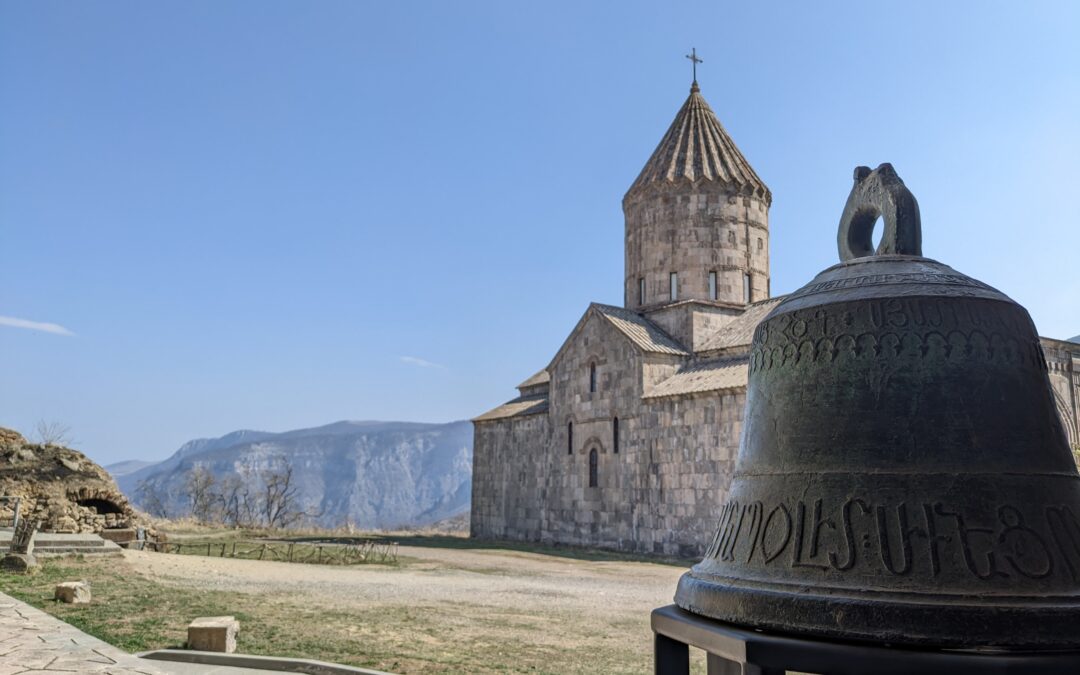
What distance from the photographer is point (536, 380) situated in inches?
1113

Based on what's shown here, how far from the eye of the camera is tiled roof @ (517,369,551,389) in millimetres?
27781

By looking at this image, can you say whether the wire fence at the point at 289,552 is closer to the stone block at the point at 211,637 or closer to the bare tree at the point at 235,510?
the stone block at the point at 211,637

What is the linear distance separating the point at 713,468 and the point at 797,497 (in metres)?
16.4

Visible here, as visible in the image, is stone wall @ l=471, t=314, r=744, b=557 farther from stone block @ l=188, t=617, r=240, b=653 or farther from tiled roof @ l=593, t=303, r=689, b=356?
stone block @ l=188, t=617, r=240, b=653

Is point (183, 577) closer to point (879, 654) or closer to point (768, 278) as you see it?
point (879, 654)

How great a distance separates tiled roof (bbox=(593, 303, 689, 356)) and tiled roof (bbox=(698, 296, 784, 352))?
33.4 inches

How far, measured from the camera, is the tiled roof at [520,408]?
81.2 ft

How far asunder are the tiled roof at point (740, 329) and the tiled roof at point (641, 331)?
2.78 feet

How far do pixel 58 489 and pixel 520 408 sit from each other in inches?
521

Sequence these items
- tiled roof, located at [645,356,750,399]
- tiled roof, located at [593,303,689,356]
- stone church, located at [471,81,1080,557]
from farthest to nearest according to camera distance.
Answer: tiled roof, located at [593,303,689,356] < stone church, located at [471,81,1080,557] < tiled roof, located at [645,356,750,399]

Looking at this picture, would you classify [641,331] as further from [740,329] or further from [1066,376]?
[1066,376]

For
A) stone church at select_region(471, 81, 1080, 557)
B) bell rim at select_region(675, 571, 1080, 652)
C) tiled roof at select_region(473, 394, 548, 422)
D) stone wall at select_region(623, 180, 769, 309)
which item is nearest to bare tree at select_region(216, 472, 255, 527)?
tiled roof at select_region(473, 394, 548, 422)

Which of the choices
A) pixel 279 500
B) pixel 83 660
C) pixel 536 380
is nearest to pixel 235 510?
pixel 279 500

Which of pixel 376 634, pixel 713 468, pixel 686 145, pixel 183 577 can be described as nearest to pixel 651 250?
pixel 686 145
